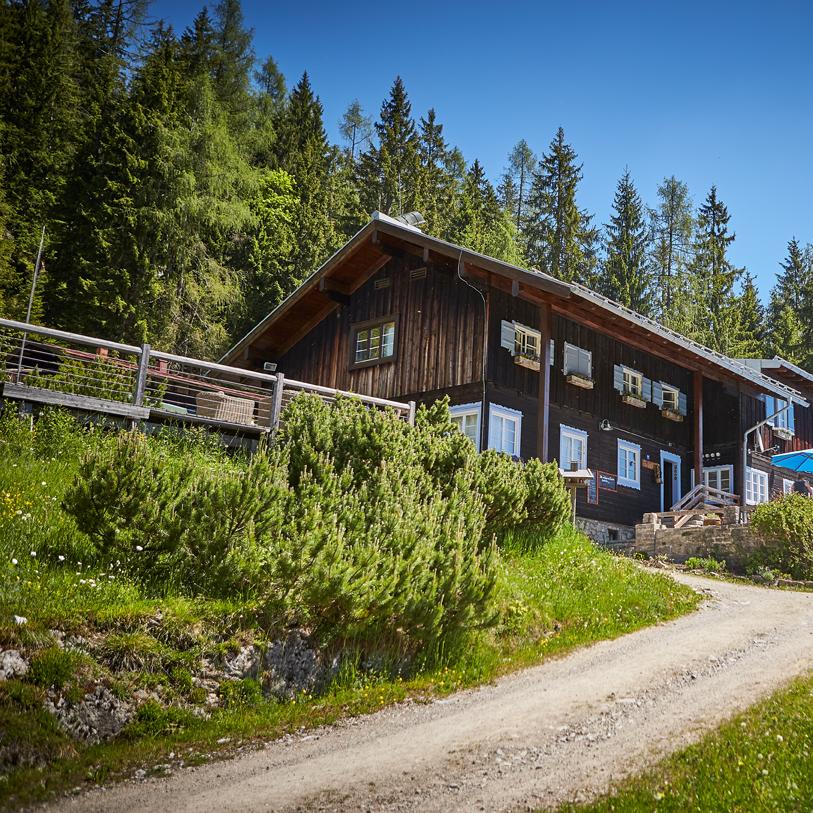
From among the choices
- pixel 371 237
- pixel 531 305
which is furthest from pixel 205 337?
pixel 531 305

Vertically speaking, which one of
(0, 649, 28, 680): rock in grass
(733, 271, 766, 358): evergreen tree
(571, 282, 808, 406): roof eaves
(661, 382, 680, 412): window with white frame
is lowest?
(0, 649, 28, 680): rock in grass

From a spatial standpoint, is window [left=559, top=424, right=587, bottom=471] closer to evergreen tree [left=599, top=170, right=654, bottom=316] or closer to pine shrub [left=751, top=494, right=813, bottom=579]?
pine shrub [left=751, top=494, right=813, bottom=579]

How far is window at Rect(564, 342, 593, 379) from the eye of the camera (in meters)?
24.9

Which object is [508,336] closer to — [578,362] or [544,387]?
[544,387]

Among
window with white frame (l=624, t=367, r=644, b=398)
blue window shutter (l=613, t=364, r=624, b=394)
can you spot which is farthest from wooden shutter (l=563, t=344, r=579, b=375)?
window with white frame (l=624, t=367, r=644, b=398)

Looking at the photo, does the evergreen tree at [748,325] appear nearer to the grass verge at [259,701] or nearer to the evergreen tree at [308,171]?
the evergreen tree at [308,171]

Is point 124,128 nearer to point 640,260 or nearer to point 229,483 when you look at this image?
point 229,483

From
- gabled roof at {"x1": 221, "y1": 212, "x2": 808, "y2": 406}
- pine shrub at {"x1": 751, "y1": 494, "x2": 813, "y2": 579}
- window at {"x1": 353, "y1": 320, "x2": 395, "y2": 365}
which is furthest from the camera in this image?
window at {"x1": 353, "y1": 320, "x2": 395, "y2": 365}

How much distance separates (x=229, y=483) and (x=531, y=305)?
1603cm

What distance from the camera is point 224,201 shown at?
33.4 metres

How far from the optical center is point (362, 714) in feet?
30.6

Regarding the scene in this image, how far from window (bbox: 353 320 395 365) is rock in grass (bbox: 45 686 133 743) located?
17.3 metres

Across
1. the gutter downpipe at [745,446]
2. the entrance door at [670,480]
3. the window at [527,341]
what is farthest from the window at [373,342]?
the gutter downpipe at [745,446]

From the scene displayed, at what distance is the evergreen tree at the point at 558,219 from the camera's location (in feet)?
171
